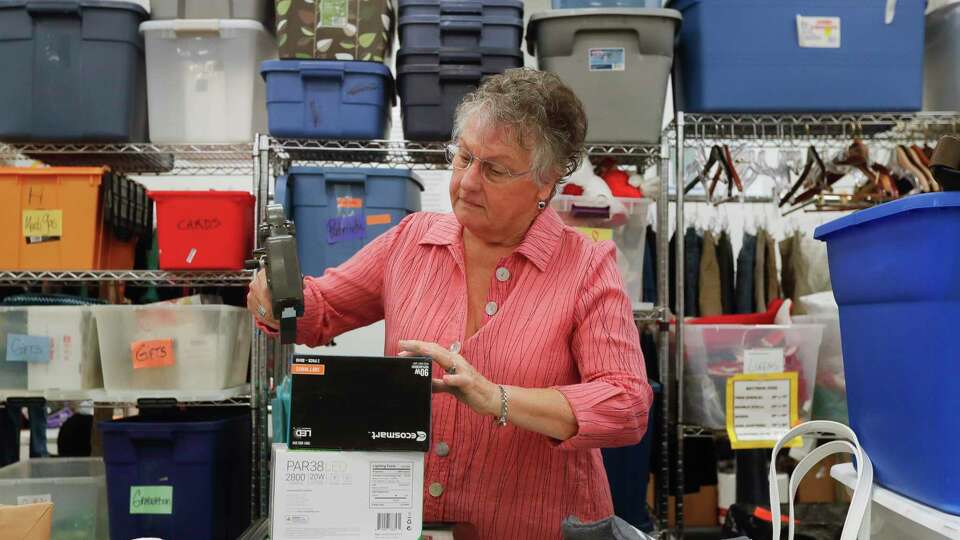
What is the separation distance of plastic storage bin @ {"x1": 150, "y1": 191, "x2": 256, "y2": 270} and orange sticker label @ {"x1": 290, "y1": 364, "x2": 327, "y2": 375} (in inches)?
57.9

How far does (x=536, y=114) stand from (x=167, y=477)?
1.65 metres

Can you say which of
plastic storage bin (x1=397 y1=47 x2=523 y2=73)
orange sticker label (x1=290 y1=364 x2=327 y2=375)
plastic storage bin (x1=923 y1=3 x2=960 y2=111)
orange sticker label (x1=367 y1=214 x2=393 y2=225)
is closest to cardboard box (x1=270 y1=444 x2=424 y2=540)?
orange sticker label (x1=290 y1=364 x2=327 y2=375)

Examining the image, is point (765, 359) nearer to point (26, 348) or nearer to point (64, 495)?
point (64, 495)

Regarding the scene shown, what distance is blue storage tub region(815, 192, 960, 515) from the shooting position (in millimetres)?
891

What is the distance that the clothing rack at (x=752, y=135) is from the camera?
2.38 meters

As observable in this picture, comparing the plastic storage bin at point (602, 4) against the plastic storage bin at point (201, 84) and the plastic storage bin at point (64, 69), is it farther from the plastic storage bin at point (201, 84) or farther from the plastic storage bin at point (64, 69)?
the plastic storage bin at point (64, 69)

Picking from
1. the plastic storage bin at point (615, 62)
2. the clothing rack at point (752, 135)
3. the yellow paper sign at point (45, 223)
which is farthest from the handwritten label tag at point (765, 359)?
the yellow paper sign at point (45, 223)

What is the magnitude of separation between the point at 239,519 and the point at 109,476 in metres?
0.45

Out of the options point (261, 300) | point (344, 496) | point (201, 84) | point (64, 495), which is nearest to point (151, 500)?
point (64, 495)

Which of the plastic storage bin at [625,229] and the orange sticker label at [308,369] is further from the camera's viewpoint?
the plastic storage bin at [625,229]

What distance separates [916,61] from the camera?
2.37 meters

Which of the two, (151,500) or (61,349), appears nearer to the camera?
(151,500)

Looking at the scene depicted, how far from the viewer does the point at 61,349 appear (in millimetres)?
2305

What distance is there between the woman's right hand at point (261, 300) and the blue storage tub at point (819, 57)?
1.72 m
